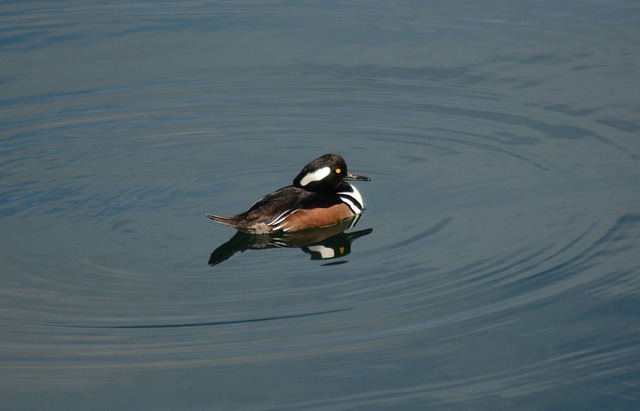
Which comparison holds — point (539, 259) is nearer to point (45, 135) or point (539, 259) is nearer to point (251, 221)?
point (251, 221)

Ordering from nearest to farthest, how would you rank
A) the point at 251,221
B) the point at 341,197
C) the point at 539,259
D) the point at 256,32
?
the point at 539,259 → the point at 251,221 → the point at 341,197 → the point at 256,32

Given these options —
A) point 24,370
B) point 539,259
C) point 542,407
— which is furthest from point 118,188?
point 542,407

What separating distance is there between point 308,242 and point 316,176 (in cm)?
101

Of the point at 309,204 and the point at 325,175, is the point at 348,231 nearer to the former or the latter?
the point at 309,204

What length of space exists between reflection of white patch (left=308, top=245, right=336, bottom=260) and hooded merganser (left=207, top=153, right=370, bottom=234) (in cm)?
51

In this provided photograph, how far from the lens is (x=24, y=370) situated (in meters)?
9.02

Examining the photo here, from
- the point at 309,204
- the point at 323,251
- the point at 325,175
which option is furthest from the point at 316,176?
the point at 323,251

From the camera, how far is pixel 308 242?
12125 mm

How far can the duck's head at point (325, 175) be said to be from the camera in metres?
12.8

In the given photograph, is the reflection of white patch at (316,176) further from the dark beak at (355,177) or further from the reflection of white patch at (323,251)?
the reflection of white patch at (323,251)

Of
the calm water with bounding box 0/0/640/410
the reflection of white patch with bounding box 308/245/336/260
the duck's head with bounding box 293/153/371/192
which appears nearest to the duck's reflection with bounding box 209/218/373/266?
the reflection of white patch with bounding box 308/245/336/260

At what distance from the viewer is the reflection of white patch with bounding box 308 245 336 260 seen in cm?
1156

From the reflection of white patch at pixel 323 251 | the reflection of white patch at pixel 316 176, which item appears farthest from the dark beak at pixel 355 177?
the reflection of white patch at pixel 323 251

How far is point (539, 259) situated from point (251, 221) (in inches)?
125
